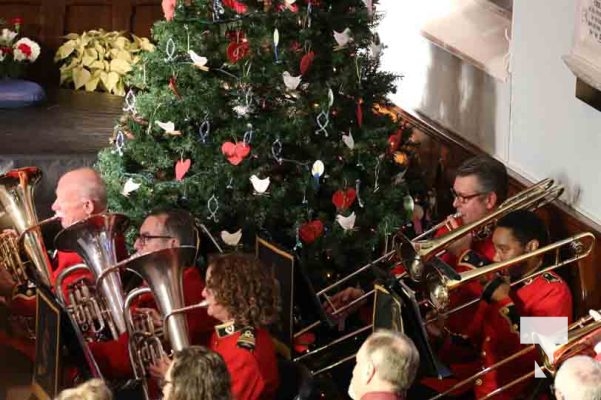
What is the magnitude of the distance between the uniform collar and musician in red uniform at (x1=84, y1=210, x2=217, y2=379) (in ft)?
1.16

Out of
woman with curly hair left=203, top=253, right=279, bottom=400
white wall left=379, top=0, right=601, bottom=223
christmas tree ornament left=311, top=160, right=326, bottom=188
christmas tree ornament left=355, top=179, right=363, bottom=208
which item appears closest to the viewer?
woman with curly hair left=203, top=253, right=279, bottom=400

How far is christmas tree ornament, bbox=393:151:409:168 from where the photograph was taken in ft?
20.2

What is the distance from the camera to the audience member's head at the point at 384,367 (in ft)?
13.0

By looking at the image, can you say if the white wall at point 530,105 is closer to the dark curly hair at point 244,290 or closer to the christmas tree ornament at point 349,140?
the christmas tree ornament at point 349,140

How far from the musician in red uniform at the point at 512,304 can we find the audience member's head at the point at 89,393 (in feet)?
5.84

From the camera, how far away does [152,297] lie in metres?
5.12

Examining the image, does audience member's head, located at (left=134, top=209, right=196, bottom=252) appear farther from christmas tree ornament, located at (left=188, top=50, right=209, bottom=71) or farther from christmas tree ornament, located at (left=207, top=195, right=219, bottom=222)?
christmas tree ornament, located at (left=188, top=50, right=209, bottom=71)

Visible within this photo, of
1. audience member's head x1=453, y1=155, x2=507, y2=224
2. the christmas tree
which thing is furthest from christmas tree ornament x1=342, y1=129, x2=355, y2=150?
audience member's head x1=453, y1=155, x2=507, y2=224

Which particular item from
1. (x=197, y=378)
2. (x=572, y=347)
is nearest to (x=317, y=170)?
(x=572, y=347)

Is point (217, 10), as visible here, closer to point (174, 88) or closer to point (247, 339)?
point (174, 88)

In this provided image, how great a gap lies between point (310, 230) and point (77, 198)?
1.04 m

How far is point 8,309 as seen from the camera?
543 centimetres

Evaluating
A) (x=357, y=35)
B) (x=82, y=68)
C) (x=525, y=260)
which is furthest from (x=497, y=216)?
(x=82, y=68)

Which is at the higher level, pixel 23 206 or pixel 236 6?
pixel 236 6
